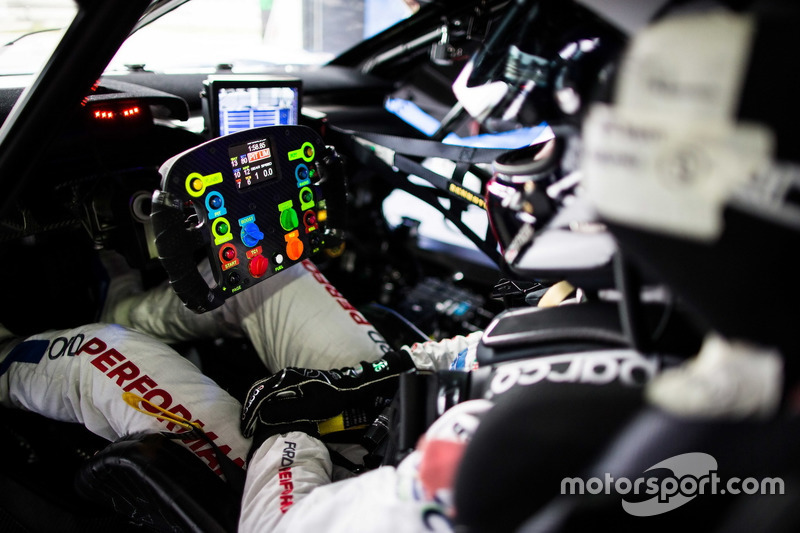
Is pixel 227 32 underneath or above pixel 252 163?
above

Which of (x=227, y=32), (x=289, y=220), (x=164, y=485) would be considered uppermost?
(x=227, y=32)

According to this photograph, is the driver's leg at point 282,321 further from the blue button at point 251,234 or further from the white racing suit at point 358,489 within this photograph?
the white racing suit at point 358,489

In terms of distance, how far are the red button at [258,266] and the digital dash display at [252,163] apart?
0.16 meters

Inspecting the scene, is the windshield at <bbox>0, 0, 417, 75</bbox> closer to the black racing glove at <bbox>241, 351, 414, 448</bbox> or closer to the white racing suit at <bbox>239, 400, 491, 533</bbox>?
the black racing glove at <bbox>241, 351, 414, 448</bbox>

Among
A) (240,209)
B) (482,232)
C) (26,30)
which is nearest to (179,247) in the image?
(240,209)

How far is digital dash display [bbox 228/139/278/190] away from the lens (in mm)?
1106

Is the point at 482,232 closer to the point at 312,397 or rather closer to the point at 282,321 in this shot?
the point at 282,321

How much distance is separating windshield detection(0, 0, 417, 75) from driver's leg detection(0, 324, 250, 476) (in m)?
0.63

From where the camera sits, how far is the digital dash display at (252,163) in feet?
3.63

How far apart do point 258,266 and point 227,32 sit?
1.51 metres

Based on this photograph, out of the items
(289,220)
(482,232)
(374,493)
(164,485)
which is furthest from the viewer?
(482,232)

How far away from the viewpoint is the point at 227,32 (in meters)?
2.25

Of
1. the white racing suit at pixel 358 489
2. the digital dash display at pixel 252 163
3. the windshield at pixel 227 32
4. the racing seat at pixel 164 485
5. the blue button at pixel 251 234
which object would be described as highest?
the windshield at pixel 227 32

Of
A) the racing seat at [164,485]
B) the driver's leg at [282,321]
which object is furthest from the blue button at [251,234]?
the racing seat at [164,485]
